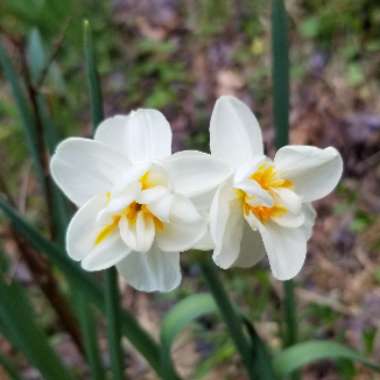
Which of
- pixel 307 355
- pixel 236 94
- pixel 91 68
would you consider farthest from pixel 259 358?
pixel 236 94

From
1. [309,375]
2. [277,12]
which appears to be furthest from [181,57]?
[277,12]

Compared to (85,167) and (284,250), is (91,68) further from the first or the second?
(284,250)

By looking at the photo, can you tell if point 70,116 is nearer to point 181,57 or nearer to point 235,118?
point 181,57

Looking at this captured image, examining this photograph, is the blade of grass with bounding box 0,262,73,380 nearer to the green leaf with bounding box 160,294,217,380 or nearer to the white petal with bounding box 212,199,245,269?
the green leaf with bounding box 160,294,217,380

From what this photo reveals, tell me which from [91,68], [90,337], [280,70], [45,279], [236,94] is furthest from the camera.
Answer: [236,94]

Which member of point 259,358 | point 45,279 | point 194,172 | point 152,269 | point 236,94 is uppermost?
point 194,172

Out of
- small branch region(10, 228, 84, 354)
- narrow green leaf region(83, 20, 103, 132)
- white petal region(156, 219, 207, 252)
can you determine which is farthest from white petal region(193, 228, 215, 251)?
small branch region(10, 228, 84, 354)

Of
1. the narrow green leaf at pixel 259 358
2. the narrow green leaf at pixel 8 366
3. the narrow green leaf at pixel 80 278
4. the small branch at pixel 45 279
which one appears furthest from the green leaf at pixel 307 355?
the small branch at pixel 45 279
